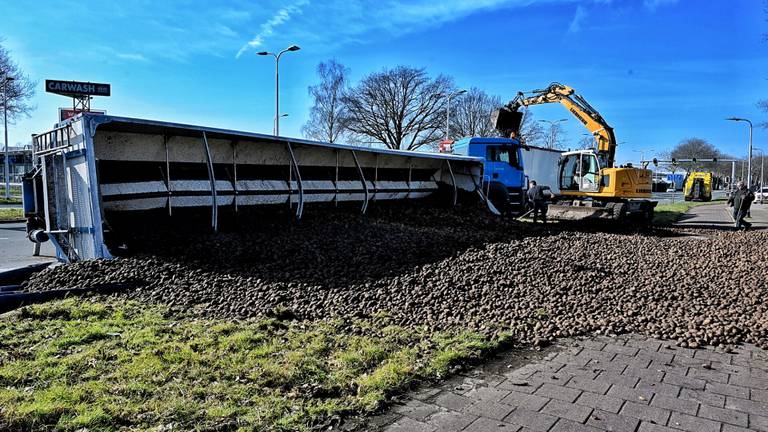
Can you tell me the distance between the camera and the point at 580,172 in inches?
761

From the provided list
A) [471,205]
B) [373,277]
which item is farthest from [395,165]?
[373,277]

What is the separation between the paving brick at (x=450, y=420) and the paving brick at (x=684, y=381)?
1595 mm

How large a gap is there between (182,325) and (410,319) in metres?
2.11

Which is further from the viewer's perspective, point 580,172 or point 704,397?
point 580,172

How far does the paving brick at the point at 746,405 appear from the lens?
129 inches

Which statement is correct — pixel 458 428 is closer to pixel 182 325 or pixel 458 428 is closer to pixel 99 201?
pixel 182 325

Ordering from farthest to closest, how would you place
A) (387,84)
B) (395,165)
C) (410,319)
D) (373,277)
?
(387,84)
(395,165)
(373,277)
(410,319)

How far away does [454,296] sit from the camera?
5.85 meters

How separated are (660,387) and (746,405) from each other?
1.59ft

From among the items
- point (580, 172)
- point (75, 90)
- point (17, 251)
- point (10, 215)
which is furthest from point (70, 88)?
point (580, 172)

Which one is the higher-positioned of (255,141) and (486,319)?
(255,141)

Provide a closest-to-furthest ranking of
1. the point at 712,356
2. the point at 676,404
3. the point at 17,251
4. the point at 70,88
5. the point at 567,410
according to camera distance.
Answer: the point at 567,410 < the point at 676,404 < the point at 712,356 < the point at 17,251 < the point at 70,88

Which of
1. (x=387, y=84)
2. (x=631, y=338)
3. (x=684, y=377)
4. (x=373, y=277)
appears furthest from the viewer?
(x=387, y=84)

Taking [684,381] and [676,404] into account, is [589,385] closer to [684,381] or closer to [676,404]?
[676,404]
